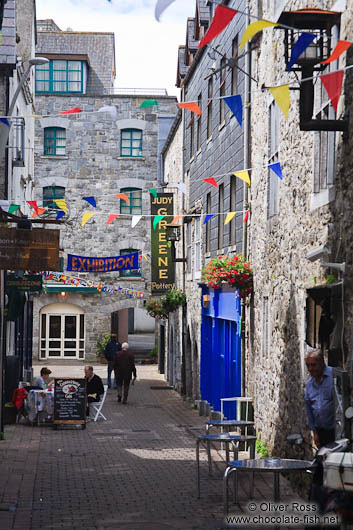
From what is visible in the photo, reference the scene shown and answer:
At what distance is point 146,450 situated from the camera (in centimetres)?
1430

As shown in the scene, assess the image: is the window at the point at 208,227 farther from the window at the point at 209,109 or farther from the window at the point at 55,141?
the window at the point at 55,141

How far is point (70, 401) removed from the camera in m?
17.1

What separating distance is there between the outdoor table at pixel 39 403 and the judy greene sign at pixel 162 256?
9399 mm

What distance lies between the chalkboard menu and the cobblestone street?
253mm

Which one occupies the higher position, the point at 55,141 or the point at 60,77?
the point at 60,77

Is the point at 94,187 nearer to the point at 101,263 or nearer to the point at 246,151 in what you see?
the point at 101,263

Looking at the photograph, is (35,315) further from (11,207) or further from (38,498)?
(38,498)

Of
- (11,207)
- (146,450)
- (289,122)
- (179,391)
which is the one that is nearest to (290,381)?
(289,122)

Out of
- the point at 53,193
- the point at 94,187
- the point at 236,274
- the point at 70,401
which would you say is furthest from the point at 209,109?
the point at 53,193

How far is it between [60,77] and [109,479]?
1165 inches

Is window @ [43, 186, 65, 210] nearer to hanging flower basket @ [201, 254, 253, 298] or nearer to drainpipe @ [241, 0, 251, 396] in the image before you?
drainpipe @ [241, 0, 251, 396]

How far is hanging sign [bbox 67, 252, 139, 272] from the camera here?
26984mm

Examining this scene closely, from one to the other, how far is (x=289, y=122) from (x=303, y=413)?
3673 millimetres

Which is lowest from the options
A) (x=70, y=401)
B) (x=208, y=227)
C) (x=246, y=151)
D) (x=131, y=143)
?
(x=70, y=401)
